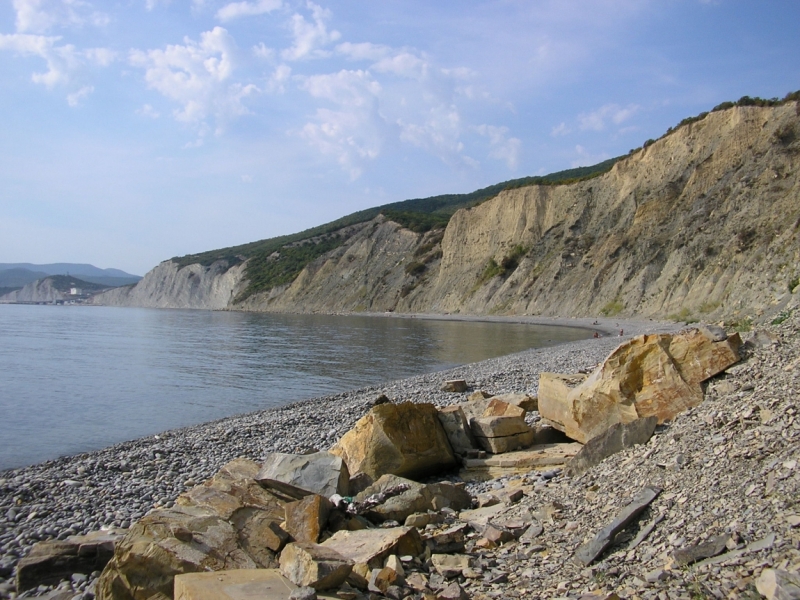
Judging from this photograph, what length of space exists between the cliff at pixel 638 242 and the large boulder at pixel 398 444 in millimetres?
8275

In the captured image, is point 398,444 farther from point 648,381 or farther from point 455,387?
point 455,387

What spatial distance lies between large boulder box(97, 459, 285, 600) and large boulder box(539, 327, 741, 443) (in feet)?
16.5

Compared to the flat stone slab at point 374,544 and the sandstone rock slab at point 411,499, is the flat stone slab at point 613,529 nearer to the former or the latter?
the flat stone slab at point 374,544

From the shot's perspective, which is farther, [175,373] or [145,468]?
[175,373]

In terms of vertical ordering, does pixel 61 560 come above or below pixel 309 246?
below

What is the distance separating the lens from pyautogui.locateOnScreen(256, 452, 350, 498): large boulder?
744 cm

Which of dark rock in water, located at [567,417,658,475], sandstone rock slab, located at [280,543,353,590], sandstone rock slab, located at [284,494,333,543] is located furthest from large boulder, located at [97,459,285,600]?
dark rock in water, located at [567,417,658,475]

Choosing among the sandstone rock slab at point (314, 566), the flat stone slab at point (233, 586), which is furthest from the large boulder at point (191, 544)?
the sandstone rock slab at point (314, 566)

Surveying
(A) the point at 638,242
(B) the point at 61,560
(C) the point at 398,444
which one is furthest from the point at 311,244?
(B) the point at 61,560

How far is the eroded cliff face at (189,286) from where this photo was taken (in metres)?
131

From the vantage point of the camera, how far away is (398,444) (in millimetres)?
8938

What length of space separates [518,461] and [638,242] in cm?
5130

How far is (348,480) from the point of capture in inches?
312

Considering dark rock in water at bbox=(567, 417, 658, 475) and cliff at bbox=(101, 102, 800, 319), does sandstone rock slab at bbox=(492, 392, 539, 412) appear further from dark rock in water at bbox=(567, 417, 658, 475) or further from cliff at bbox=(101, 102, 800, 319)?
cliff at bbox=(101, 102, 800, 319)
